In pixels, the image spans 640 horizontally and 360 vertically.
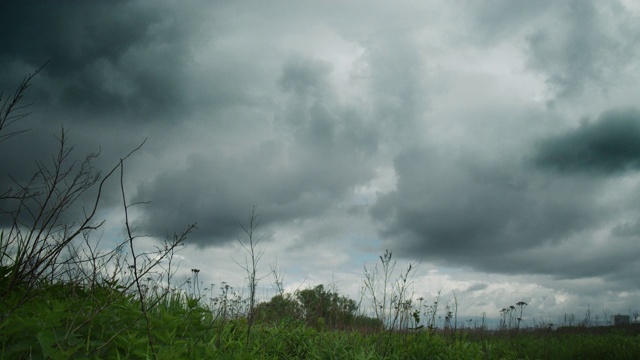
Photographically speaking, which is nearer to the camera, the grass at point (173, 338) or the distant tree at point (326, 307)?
the grass at point (173, 338)

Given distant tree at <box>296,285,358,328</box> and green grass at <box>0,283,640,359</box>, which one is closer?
green grass at <box>0,283,640,359</box>

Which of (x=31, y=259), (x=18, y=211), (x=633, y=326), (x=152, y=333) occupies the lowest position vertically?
(x=633, y=326)

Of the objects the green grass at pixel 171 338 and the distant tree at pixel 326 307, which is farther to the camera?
the distant tree at pixel 326 307

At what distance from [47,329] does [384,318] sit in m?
6.96

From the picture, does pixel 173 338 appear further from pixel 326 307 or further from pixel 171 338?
pixel 326 307

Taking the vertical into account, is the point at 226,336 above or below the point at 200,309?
below

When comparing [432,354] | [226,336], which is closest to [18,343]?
[226,336]

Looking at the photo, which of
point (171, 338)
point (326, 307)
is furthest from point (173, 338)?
point (326, 307)

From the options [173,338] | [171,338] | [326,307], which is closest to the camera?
[171,338]

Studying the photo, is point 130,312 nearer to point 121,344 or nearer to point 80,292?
point 121,344

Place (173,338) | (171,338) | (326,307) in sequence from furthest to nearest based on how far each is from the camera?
1. (326,307)
2. (173,338)
3. (171,338)

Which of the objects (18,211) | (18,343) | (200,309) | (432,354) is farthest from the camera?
(432,354)

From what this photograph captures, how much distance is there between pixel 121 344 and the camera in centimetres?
423

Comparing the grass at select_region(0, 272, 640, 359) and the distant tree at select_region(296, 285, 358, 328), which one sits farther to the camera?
the distant tree at select_region(296, 285, 358, 328)
